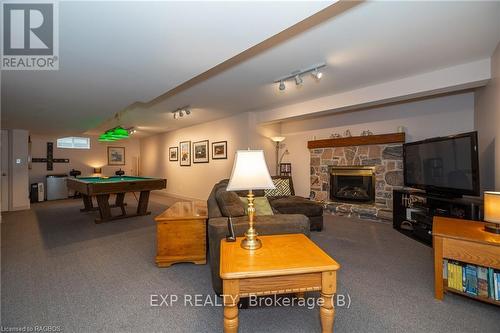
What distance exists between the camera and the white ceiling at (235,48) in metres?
1.59

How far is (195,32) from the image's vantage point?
1.74 metres

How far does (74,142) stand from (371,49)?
32.4 ft

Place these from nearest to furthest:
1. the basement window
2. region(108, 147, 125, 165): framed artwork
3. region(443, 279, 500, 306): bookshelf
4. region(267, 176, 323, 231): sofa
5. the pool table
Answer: region(443, 279, 500, 306): bookshelf < region(267, 176, 323, 231): sofa < the pool table < the basement window < region(108, 147, 125, 165): framed artwork

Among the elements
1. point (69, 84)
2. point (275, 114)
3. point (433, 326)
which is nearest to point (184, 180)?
point (275, 114)

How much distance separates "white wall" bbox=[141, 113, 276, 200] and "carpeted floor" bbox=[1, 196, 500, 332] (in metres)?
2.83

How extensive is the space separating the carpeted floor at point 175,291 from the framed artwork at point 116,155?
6.16m

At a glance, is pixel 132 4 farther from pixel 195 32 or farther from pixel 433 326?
pixel 433 326

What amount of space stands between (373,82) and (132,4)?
3.31 metres

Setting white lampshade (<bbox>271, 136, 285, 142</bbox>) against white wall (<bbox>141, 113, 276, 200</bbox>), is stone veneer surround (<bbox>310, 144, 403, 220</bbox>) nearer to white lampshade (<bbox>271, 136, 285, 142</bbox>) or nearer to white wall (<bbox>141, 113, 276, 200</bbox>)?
white lampshade (<bbox>271, 136, 285, 142</bbox>)

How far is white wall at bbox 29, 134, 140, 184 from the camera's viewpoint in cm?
760

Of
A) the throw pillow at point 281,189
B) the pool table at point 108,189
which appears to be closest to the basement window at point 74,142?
the pool table at point 108,189

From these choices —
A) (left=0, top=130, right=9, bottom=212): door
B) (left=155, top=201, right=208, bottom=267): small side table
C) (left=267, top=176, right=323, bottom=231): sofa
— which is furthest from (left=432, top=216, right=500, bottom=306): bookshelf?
(left=0, top=130, right=9, bottom=212): door

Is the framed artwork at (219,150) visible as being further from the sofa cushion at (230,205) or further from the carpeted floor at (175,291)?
the sofa cushion at (230,205)

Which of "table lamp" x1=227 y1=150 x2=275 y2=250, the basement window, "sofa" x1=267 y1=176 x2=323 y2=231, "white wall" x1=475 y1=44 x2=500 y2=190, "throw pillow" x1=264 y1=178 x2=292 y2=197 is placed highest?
the basement window
